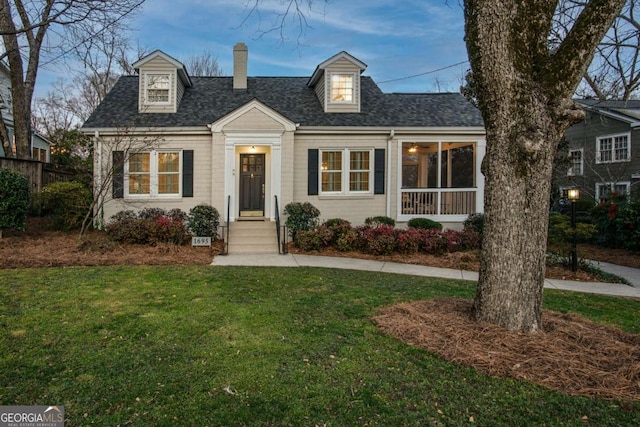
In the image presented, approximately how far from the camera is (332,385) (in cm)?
295

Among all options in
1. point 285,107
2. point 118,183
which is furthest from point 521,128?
point 118,183

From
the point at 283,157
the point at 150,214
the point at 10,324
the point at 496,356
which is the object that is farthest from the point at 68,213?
the point at 496,356

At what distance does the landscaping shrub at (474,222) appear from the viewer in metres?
11.6

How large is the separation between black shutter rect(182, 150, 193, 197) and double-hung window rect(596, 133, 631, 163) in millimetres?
19140

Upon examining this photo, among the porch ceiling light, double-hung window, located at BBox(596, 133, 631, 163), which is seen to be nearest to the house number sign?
the porch ceiling light

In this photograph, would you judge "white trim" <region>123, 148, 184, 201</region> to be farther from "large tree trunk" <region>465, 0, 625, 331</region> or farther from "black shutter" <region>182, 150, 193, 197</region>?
"large tree trunk" <region>465, 0, 625, 331</region>

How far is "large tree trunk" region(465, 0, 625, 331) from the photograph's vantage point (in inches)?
147

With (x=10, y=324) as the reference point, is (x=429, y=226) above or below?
above

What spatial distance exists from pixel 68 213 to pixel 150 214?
Answer: 2.09 metres

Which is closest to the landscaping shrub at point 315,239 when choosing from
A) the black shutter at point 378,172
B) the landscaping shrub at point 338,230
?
the landscaping shrub at point 338,230

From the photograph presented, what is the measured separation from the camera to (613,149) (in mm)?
18453

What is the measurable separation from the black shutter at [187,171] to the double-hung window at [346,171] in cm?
397

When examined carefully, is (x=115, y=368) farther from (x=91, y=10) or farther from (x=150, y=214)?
(x=91, y=10)

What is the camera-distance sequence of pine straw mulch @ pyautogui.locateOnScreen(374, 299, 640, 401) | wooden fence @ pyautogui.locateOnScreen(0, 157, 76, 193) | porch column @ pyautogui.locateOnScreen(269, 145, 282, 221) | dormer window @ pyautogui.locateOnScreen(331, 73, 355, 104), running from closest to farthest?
pine straw mulch @ pyautogui.locateOnScreen(374, 299, 640, 401) < wooden fence @ pyautogui.locateOnScreen(0, 157, 76, 193) < porch column @ pyautogui.locateOnScreen(269, 145, 282, 221) < dormer window @ pyautogui.locateOnScreen(331, 73, 355, 104)
